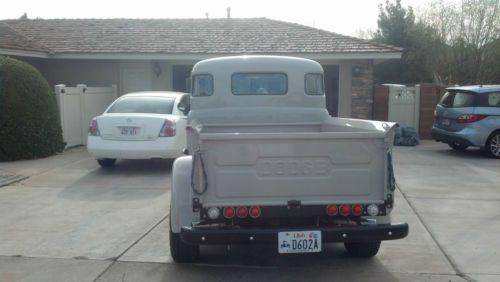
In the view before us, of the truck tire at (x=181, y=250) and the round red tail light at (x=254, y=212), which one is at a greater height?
the round red tail light at (x=254, y=212)

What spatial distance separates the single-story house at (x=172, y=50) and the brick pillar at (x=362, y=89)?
28 millimetres

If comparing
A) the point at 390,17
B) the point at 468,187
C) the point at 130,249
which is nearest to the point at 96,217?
the point at 130,249

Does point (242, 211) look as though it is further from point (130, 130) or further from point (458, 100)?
point (458, 100)

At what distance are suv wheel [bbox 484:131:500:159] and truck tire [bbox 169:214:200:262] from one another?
31.9 ft

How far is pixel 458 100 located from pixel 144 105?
712 cm

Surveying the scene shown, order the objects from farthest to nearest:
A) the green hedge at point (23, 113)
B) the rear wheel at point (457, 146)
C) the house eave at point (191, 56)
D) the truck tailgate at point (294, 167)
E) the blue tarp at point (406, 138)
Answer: the house eave at point (191, 56) → the blue tarp at point (406, 138) → the rear wheel at point (457, 146) → the green hedge at point (23, 113) → the truck tailgate at point (294, 167)

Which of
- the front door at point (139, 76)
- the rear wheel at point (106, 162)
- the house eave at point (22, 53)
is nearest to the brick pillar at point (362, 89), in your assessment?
the front door at point (139, 76)

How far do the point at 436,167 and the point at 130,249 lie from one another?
25.0 ft

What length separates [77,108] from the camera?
611 inches

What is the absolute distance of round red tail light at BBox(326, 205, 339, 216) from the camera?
514cm

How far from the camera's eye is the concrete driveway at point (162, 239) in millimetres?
5754

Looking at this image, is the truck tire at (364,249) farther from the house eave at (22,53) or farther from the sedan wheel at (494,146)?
the house eave at (22,53)

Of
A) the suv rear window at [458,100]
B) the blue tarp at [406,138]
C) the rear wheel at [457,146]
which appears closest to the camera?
the suv rear window at [458,100]

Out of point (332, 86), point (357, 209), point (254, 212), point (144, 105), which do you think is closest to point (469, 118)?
point (332, 86)
